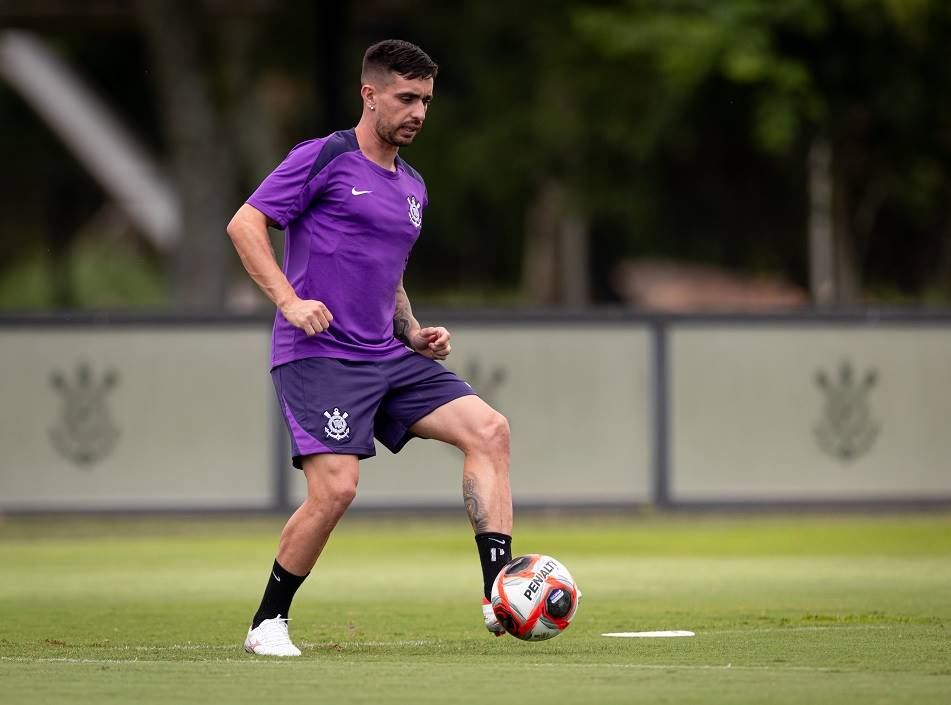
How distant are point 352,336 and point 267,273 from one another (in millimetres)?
495

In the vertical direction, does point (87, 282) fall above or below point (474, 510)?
above

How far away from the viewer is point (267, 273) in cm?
751

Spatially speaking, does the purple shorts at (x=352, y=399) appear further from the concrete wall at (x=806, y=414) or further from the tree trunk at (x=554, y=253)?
the tree trunk at (x=554, y=253)

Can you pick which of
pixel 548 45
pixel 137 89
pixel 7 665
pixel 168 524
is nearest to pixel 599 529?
pixel 168 524

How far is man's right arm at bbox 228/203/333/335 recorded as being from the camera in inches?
294

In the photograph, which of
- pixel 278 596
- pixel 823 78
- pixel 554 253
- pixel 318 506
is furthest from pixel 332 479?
pixel 554 253

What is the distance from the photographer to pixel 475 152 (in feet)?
107

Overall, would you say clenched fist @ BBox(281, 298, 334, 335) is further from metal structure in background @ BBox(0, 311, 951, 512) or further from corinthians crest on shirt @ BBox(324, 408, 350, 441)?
metal structure in background @ BBox(0, 311, 951, 512)

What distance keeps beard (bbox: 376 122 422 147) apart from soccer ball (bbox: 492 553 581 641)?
1777 millimetres

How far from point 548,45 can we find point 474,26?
4024 mm

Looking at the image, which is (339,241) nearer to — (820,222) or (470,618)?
(470,618)

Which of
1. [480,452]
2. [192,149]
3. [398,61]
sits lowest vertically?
[480,452]

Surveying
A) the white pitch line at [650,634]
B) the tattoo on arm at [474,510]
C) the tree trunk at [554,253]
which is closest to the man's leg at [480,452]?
the tattoo on arm at [474,510]

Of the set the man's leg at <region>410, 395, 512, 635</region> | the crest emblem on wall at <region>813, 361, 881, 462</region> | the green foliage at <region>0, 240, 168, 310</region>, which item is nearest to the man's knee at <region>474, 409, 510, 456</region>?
the man's leg at <region>410, 395, 512, 635</region>
